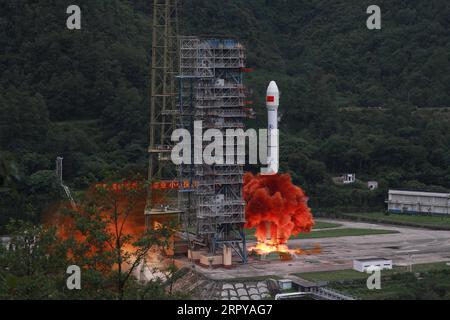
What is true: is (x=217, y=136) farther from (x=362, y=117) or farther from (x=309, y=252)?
(x=362, y=117)

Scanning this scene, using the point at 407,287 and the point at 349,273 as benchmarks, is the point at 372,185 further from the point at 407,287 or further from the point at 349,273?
the point at 407,287

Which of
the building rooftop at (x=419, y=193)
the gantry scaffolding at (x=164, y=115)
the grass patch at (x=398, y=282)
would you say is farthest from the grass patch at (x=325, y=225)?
the grass patch at (x=398, y=282)

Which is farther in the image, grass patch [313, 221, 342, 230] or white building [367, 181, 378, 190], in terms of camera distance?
white building [367, 181, 378, 190]

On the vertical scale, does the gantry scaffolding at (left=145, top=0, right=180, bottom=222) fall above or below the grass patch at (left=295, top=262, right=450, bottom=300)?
above

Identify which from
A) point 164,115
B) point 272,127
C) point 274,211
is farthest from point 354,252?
point 164,115

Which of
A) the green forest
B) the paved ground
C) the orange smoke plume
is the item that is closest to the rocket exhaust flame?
the orange smoke plume

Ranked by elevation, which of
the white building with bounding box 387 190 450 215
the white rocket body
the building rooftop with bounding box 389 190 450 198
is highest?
the white rocket body

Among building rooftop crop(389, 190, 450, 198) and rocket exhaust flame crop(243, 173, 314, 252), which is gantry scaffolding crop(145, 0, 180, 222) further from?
building rooftop crop(389, 190, 450, 198)

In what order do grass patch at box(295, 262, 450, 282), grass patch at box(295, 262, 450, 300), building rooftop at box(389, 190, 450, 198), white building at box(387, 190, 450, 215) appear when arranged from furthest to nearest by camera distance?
white building at box(387, 190, 450, 215), building rooftop at box(389, 190, 450, 198), grass patch at box(295, 262, 450, 282), grass patch at box(295, 262, 450, 300)
